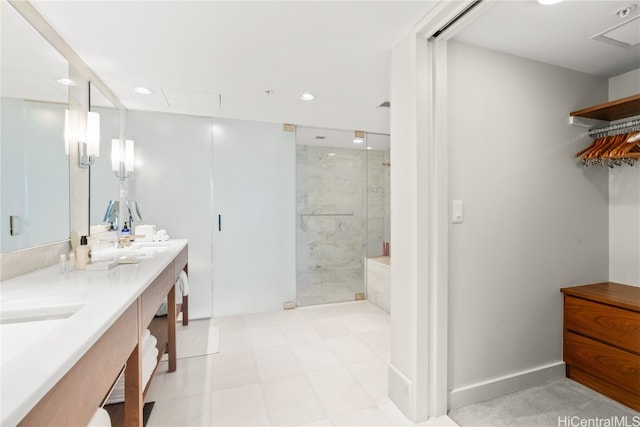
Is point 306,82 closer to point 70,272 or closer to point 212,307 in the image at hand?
point 70,272

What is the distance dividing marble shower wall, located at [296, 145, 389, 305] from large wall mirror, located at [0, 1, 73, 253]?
2.42m

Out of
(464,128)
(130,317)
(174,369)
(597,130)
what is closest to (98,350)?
(130,317)

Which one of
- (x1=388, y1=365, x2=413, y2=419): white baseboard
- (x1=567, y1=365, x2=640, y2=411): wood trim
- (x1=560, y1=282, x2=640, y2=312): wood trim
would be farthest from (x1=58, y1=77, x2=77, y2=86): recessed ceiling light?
(x1=567, y1=365, x2=640, y2=411): wood trim

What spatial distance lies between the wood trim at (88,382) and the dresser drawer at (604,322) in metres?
2.57

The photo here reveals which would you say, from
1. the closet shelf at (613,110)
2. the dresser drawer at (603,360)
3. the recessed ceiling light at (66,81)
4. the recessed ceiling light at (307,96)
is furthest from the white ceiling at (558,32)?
the recessed ceiling light at (66,81)

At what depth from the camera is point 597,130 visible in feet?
6.84

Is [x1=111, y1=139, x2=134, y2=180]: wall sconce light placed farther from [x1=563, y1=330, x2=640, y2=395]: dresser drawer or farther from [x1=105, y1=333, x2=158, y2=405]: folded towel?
[x1=563, y1=330, x2=640, y2=395]: dresser drawer

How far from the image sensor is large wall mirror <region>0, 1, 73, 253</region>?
1278 millimetres

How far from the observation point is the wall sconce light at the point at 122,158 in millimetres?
2492

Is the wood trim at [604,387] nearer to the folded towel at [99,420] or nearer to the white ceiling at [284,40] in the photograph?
the white ceiling at [284,40]

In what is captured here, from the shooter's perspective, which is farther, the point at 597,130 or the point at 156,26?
the point at 597,130

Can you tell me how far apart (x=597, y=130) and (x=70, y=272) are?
3.43 m

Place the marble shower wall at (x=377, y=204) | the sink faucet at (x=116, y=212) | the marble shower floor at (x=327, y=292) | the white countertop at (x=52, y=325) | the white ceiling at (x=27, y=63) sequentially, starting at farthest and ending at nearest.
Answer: the marble shower wall at (x=377, y=204) → the marble shower floor at (x=327, y=292) → the sink faucet at (x=116, y=212) → the white ceiling at (x=27, y=63) → the white countertop at (x=52, y=325)

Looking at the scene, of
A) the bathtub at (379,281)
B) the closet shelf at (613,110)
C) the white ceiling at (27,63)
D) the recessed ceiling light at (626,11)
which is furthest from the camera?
the bathtub at (379,281)
